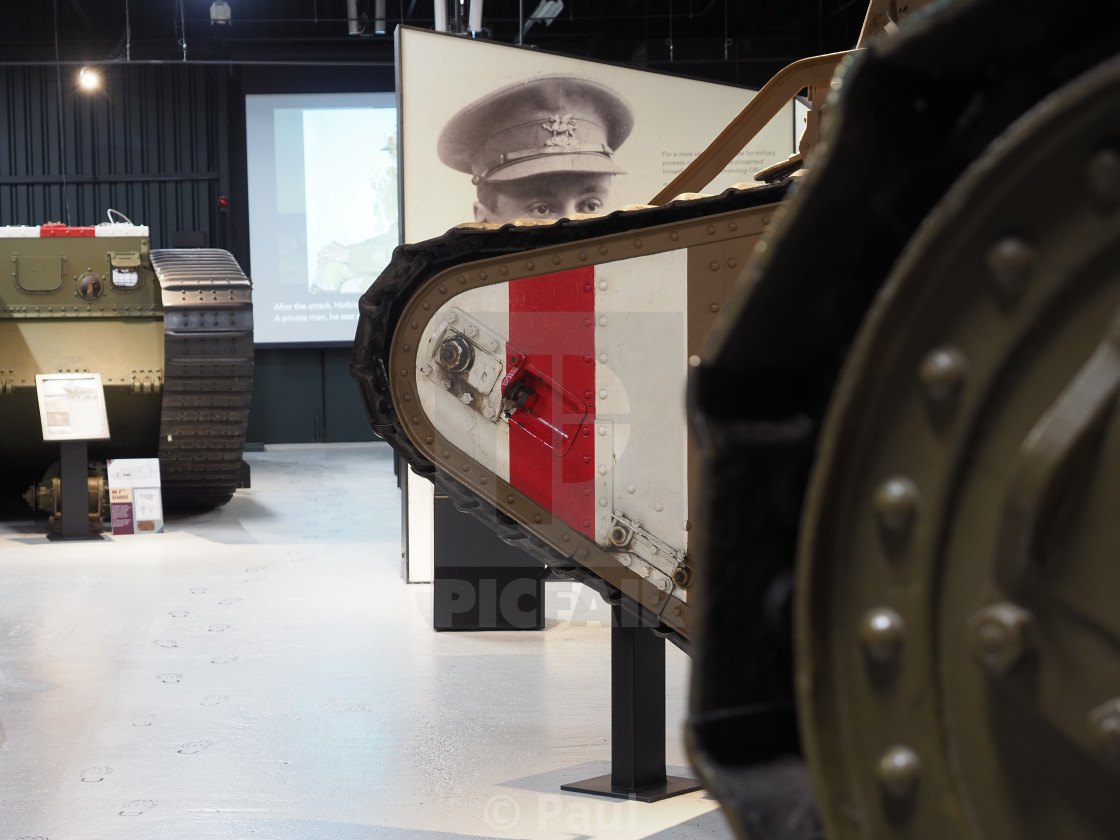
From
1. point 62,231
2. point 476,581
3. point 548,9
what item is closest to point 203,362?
point 62,231

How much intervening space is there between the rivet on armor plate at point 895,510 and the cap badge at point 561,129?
638 cm

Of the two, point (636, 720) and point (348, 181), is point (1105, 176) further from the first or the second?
point (348, 181)

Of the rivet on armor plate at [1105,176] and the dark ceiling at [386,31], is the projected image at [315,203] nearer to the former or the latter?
the dark ceiling at [386,31]

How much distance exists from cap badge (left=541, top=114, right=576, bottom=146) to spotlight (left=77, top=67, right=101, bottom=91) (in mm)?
9857

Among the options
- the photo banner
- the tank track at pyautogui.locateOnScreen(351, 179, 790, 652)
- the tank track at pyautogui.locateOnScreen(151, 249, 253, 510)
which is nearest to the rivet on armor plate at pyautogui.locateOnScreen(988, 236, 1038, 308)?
the tank track at pyautogui.locateOnScreen(351, 179, 790, 652)

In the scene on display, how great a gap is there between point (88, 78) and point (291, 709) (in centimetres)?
1267

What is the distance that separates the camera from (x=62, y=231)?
804 centimetres

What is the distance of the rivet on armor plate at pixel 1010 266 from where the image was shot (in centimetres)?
59

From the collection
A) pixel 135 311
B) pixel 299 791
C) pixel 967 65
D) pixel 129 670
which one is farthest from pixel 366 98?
pixel 967 65

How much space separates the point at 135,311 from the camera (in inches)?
317

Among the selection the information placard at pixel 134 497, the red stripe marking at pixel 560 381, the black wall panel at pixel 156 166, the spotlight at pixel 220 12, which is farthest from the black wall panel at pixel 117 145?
the red stripe marking at pixel 560 381

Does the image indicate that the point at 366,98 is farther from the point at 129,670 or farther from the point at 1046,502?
the point at 1046,502

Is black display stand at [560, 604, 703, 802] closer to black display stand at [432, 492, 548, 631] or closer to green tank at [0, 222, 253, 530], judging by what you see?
black display stand at [432, 492, 548, 631]

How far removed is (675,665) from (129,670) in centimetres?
217
